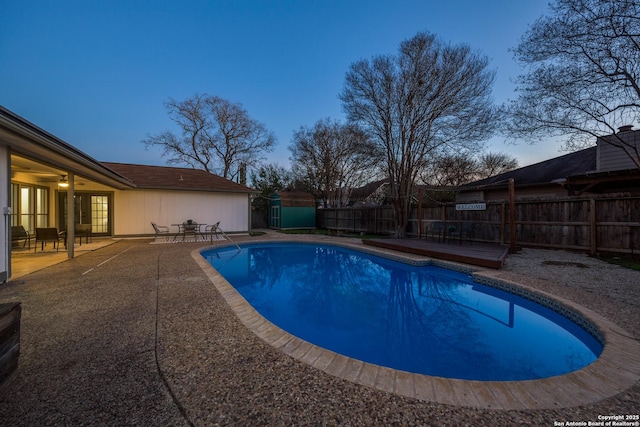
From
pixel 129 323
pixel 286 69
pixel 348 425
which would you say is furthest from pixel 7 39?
pixel 348 425

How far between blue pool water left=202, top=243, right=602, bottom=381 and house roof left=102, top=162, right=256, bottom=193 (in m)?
6.93

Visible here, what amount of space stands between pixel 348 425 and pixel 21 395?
7.37 ft

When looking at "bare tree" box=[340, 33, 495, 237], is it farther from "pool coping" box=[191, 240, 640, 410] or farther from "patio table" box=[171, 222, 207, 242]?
"pool coping" box=[191, 240, 640, 410]

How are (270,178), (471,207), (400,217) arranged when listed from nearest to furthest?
(471,207) < (400,217) < (270,178)

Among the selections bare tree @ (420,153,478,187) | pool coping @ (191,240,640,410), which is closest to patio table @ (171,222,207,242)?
pool coping @ (191,240,640,410)

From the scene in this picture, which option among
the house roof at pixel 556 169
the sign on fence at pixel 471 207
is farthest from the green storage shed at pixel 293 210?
the sign on fence at pixel 471 207

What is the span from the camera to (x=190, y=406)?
66.1 inches

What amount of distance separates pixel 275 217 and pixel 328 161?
256 inches

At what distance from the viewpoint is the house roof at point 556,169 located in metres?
11.4

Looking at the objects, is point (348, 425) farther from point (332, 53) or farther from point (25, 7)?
point (25, 7)

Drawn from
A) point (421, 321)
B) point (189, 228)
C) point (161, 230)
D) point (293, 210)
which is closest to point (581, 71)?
point (421, 321)

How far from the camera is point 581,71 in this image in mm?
6438

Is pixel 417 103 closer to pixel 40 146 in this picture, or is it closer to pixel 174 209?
pixel 40 146

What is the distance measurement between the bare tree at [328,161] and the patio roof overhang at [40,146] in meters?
16.0
